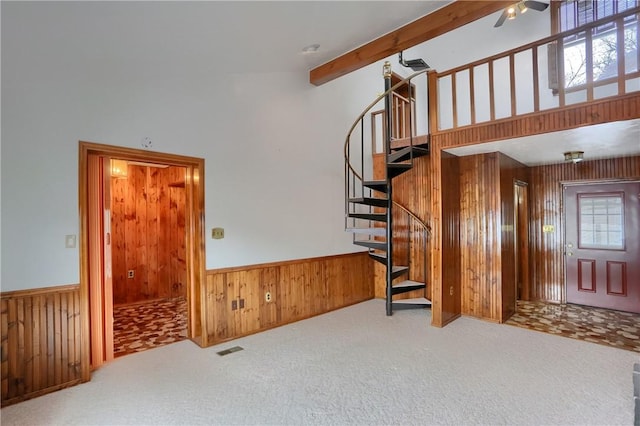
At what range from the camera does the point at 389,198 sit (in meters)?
4.34

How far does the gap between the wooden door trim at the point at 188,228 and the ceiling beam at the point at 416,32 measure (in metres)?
2.03

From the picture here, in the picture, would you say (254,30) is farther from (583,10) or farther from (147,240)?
(583,10)

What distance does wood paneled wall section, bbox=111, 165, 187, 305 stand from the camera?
517 cm

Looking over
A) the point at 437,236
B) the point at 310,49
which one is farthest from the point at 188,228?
the point at 437,236

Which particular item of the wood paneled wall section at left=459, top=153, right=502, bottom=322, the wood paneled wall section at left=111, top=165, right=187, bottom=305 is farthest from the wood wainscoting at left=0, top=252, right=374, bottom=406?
the wood paneled wall section at left=111, top=165, right=187, bottom=305

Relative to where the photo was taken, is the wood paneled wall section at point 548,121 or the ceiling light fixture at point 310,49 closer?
the wood paneled wall section at point 548,121

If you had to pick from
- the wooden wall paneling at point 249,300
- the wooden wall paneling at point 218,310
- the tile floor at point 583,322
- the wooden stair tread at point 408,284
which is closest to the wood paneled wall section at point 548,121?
the wooden stair tread at point 408,284

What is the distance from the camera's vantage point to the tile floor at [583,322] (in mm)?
3527

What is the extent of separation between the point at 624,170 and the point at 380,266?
3730mm

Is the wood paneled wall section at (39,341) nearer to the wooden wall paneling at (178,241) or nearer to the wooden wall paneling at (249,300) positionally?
the wooden wall paneling at (249,300)

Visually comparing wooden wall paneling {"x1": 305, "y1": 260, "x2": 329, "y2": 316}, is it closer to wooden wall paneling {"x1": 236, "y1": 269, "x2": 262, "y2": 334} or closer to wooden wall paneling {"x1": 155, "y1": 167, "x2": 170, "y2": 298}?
wooden wall paneling {"x1": 236, "y1": 269, "x2": 262, "y2": 334}

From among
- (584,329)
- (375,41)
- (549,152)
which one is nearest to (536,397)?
(584,329)

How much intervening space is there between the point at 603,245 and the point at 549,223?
72cm

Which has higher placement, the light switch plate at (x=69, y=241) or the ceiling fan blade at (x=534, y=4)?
the ceiling fan blade at (x=534, y=4)
